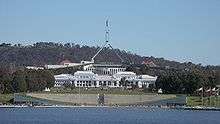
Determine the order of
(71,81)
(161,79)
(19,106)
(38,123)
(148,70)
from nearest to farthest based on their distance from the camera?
(38,123) < (19,106) < (161,79) < (71,81) < (148,70)

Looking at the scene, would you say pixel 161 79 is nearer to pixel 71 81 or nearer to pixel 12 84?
pixel 12 84

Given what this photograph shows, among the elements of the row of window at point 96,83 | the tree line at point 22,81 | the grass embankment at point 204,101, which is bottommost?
the grass embankment at point 204,101

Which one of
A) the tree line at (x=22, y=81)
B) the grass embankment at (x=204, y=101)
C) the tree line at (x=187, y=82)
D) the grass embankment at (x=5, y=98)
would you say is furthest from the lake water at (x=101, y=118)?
the tree line at (x=187, y=82)

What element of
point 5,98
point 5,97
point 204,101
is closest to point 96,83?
point 5,97

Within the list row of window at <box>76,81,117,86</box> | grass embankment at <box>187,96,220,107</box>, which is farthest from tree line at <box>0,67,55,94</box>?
row of window at <box>76,81,117,86</box>

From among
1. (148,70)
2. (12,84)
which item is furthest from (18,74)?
(148,70)

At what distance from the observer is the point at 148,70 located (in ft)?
519

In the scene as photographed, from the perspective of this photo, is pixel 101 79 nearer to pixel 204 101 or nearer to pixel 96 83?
pixel 96 83

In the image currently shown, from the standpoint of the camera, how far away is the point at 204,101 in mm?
93938

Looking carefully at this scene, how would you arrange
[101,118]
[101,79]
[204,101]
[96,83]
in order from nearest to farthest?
1. [101,118]
2. [204,101]
3. [96,83]
4. [101,79]

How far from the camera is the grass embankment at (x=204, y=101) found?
9334cm

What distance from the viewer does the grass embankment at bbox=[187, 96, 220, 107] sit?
93.3 meters

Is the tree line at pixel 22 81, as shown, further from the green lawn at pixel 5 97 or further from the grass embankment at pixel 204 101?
the grass embankment at pixel 204 101

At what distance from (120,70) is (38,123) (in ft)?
358
